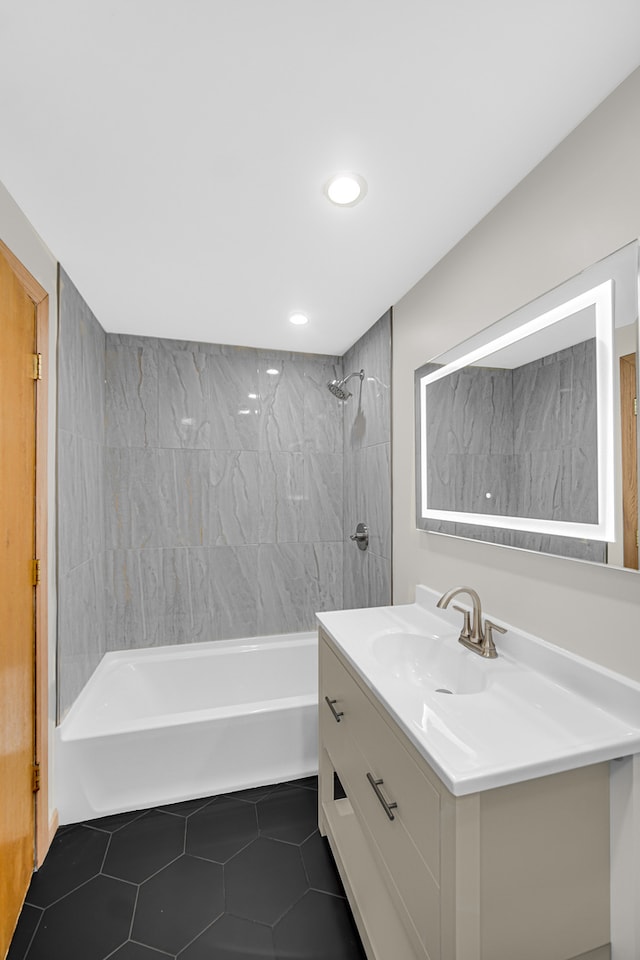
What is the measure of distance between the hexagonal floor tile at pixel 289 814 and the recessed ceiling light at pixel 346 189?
7.62 feet

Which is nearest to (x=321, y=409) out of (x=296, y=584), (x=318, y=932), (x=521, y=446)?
(x=296, y=584)

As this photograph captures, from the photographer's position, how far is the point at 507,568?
1396 millimetres

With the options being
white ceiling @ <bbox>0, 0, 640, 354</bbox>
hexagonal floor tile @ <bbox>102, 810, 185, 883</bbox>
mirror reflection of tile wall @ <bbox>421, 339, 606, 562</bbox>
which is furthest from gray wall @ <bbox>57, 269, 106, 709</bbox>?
mirror reflection of tile wall @ <bbox>421, 339, 606, 562</bbox>

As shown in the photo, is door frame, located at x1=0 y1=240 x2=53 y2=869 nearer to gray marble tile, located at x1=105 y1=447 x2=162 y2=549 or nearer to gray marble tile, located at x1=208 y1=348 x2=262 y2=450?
gray marble tile, located at x1=105 y1=447 x2=162 y2=549

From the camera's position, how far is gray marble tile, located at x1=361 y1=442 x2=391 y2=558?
229 centimetres

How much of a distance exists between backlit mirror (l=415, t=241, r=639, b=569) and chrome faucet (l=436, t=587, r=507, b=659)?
0.71ft

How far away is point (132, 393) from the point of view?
2684 mm

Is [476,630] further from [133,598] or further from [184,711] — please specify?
[133,598]

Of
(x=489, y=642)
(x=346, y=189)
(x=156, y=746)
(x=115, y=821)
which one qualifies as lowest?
(x=115, y=821)

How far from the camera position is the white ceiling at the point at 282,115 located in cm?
88

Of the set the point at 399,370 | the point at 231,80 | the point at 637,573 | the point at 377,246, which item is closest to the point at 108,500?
the point at 399,370

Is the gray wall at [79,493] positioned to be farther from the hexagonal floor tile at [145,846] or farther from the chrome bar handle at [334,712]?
the chrome bar handle at [334,712]

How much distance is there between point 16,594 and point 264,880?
1.30m

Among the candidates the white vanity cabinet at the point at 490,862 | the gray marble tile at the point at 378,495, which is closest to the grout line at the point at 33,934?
the white vanity cabinet at the point at 490,862
